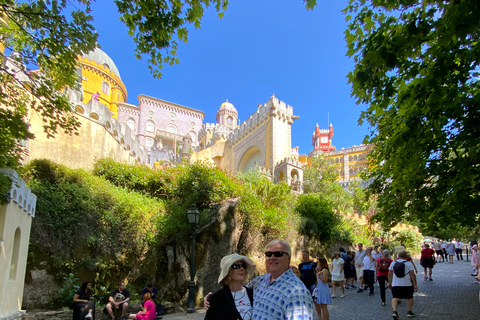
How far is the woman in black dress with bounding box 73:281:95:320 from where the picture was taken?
7.54 m

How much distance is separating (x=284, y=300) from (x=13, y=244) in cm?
620

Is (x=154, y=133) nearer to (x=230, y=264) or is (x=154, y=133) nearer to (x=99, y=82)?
(x=99, y=82)

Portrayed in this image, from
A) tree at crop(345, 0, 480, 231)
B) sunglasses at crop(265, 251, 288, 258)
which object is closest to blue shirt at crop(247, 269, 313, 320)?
sunglasses at crop(265, 251, 288, 258)

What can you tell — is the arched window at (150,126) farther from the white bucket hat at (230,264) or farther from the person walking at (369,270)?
the white bucket hat at (230,264)

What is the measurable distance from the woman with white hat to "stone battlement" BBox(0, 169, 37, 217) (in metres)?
4.77

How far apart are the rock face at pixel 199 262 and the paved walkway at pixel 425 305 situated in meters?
1.12

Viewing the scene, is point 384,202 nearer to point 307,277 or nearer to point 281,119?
point 307,277

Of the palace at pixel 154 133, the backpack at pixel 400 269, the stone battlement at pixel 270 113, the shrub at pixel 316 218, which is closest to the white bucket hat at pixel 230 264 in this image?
the backpack at pixel 400 269

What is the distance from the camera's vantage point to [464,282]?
484 inches

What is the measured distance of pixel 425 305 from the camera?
8414mm

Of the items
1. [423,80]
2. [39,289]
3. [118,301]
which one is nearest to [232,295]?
[423,80]

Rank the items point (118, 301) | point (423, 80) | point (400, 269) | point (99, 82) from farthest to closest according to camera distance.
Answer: point (99, 82) < point (118, 301) < point (400, 269) < point (423, 80)

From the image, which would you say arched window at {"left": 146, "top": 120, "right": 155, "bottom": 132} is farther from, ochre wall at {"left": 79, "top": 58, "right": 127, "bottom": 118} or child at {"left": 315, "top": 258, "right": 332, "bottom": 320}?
child at {"left": 315, "top": 258, "right": 332, "bottom": 320}

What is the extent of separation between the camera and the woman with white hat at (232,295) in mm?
2777
